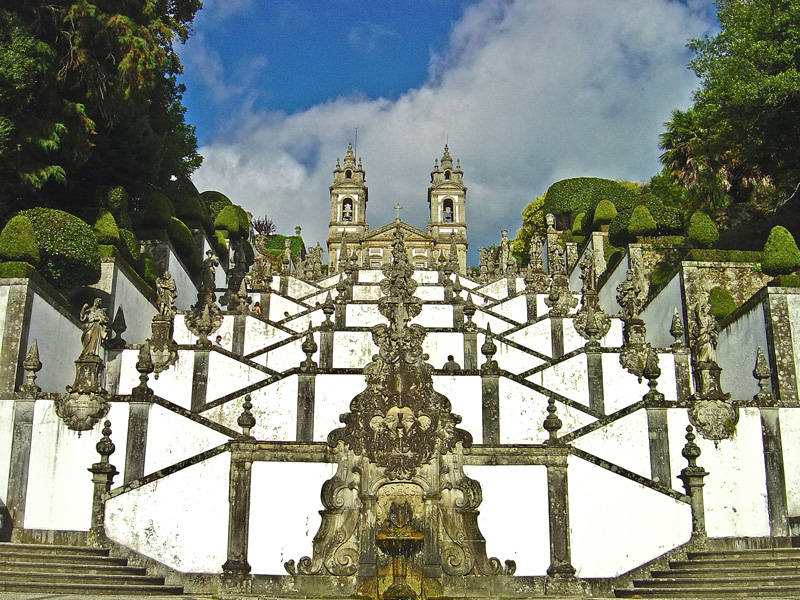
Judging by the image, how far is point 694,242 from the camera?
1077 inches

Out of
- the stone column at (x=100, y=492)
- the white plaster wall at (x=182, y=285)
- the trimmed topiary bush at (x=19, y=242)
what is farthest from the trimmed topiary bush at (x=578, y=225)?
the stone column at (x=100, y=492)

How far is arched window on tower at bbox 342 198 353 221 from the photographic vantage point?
80.5 meters

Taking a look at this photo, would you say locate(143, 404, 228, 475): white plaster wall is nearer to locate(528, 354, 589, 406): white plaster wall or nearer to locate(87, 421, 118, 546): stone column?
locate(87, 421, 118, 546): stone column

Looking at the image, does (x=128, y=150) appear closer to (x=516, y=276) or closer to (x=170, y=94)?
(x=170, y=94)

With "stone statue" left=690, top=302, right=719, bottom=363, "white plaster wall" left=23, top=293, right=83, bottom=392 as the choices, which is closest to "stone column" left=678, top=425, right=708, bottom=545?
"stone statue" left=690, top=302, right=719, bottom=363

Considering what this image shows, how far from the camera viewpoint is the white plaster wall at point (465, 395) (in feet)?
59.3

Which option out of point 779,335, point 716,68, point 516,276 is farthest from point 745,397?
point 516,276

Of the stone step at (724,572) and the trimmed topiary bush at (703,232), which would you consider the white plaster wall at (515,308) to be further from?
the stone step at (724,572)

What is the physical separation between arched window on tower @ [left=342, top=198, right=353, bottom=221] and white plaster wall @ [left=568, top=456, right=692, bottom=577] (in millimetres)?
67972

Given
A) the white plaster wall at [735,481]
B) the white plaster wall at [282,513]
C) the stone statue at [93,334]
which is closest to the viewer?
the white plaster wall at [282,513]

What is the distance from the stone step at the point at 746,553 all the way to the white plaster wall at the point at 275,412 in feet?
28.3

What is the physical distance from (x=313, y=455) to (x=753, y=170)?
76.8 ft

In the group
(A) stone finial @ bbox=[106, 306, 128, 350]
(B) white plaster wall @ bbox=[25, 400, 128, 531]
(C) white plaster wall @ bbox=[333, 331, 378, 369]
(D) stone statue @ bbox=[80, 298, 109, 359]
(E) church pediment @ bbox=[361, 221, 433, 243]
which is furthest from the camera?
(E) church pediment @ bbox=[361, 221, 433, 243]

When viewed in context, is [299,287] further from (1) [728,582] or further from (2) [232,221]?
(1) [728,582]
